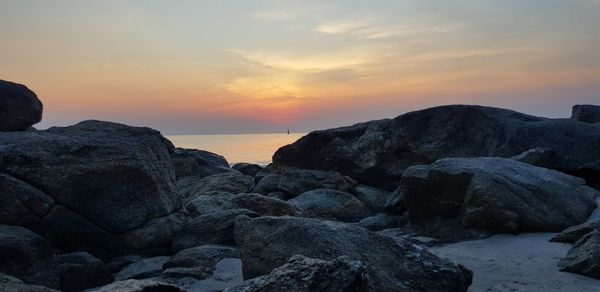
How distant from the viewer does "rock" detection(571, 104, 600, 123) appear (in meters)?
17.4

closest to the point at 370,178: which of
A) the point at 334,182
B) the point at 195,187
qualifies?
the point at 334,182

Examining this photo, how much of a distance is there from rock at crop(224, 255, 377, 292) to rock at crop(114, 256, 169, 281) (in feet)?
13.4

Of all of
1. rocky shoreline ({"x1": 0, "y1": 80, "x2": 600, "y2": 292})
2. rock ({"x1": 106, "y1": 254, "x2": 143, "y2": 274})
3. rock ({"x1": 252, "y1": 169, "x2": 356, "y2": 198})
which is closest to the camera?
rocky shoreline ({"x1": 0, "y1": 80, "x2": 600, "y2": 292})

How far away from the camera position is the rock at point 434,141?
47.1ft

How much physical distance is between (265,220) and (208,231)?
2.93m

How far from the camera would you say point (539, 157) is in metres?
13.1

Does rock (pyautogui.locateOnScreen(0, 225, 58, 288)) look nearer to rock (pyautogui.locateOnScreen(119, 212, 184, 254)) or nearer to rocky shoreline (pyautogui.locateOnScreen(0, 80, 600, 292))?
rocky shoreline (pyautogui.locateOnScreen(0, 80, 600, 292))

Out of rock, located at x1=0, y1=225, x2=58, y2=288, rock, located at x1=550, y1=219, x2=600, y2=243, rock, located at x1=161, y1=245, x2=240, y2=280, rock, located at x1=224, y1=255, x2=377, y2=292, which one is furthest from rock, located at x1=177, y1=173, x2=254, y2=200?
→ rock, located at x1=224, y1=255, x2=377, y2=292

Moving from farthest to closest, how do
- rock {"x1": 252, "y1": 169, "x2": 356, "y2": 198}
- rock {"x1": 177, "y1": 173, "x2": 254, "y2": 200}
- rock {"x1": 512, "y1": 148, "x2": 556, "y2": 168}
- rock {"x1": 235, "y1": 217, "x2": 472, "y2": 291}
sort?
rock {"x1": 177, "y1": 173, "x2": 254, "y2": 200} < rock {"x1": 252, "y1": 169, "x2": 356, "y2": 198} < rock {"x1": 512, "y1": 148, "x2": 556, "y2": 168} < rock {"x1": 235, "y1": 217, "x2": 472, "y2": 291}

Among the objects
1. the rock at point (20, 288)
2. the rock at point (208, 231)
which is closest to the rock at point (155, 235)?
the rock at point (208, 231)

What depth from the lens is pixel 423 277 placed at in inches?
250

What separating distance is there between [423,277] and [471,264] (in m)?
1.68

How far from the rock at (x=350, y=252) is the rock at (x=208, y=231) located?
2.44m

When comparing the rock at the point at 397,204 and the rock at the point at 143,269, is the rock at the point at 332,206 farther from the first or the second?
the rock at the point at 143,269
